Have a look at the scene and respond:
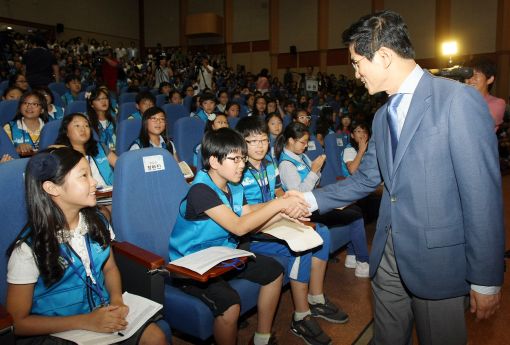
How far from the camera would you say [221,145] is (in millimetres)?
1963

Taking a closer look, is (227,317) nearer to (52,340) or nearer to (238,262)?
(238,262)

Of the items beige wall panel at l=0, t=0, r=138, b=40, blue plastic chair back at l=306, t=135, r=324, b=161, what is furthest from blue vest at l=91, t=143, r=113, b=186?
beige wall panel at l=0, t=0, r=138, b=40

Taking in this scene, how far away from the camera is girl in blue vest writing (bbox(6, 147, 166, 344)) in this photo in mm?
1408

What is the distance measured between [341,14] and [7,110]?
1393 centimetres

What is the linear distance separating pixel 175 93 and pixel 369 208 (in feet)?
14.9

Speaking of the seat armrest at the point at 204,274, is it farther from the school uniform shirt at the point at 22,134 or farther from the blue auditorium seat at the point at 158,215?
the school uniform shirt at the point at 22,134

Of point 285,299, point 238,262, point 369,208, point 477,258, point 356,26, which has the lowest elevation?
point 285,299

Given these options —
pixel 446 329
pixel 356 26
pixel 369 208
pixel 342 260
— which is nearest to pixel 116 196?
pixel 356 26

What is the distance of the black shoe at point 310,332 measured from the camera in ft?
7.15

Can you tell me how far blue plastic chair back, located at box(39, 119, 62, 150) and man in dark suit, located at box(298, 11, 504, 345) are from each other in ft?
8.62

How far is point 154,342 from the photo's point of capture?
4.83 feet

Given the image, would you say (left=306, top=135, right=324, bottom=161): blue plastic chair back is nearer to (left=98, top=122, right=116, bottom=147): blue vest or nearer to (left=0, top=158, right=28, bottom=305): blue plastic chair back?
(left=98, top=122, right=116, bottom=147): blue vest

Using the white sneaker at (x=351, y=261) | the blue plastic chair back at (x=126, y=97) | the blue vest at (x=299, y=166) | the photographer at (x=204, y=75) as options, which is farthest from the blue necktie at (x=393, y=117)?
the photographer at (x=204, y=75)

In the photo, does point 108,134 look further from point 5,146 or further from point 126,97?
point 126,97
